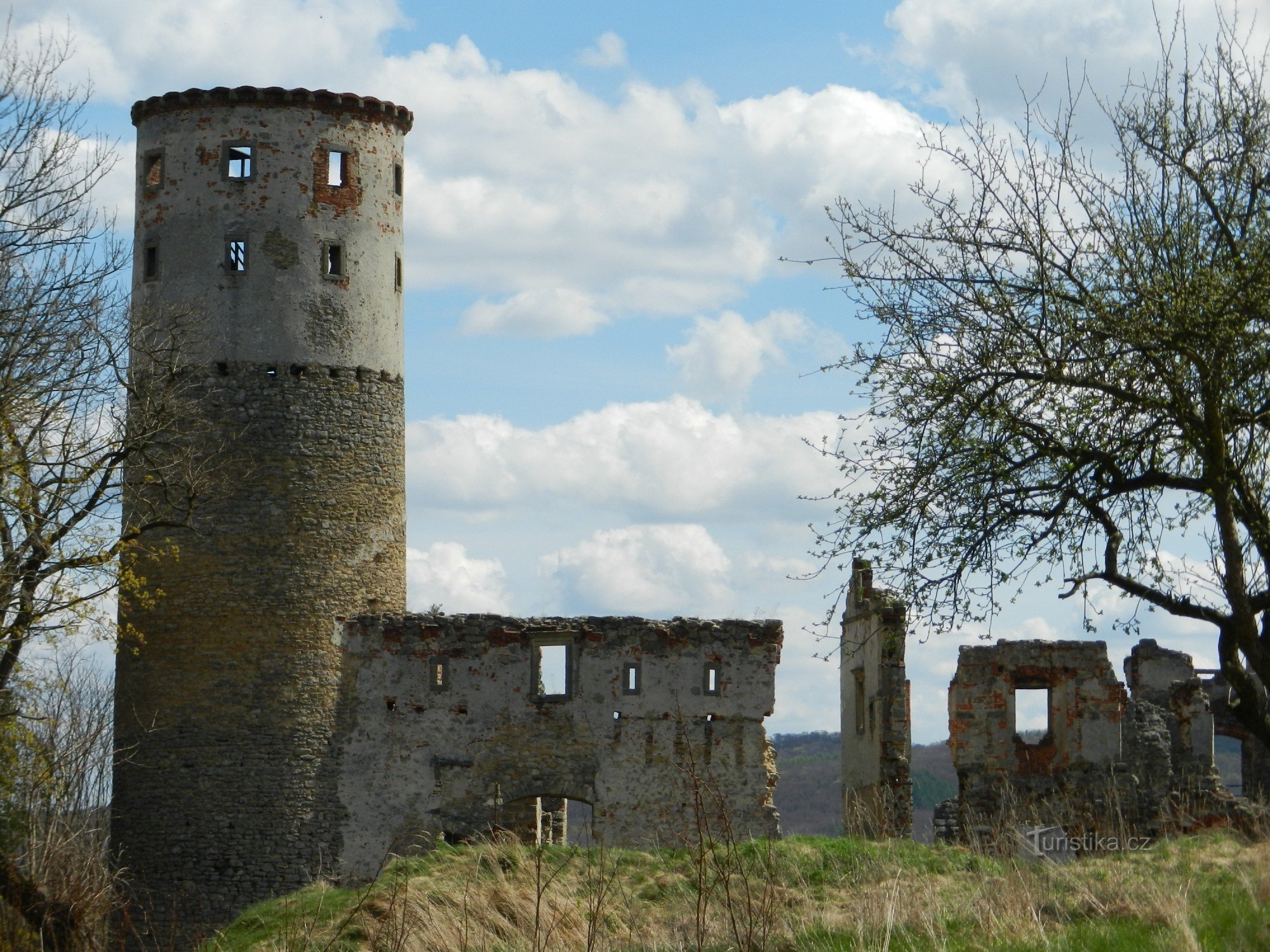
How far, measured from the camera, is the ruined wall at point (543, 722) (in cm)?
2484

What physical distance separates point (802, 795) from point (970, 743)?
64.7m

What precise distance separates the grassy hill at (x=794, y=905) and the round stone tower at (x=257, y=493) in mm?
6064

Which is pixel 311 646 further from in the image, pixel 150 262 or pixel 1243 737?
pixel 1243 737

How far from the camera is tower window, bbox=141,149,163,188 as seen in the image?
2614 cm

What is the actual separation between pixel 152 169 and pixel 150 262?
1.48 m

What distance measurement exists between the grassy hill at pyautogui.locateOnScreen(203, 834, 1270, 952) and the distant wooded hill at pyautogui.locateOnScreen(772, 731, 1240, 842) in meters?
51.7

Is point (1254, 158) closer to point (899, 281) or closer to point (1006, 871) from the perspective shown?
point (899, 281)

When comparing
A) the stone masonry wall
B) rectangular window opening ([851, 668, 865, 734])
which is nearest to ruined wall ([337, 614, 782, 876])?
the stone masonry wall

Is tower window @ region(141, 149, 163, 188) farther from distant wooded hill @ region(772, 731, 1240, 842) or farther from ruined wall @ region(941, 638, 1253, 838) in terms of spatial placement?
distant wooded hill @ region(772, 731, 1240, 842)

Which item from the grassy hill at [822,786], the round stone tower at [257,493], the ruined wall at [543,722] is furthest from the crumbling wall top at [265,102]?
the grassy hill at [822,786]

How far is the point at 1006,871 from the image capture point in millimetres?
12352

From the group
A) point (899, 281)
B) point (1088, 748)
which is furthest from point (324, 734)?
point (899, 281)

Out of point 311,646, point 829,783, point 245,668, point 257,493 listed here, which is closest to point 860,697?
point 311,646

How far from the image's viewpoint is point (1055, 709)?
2669 cm
